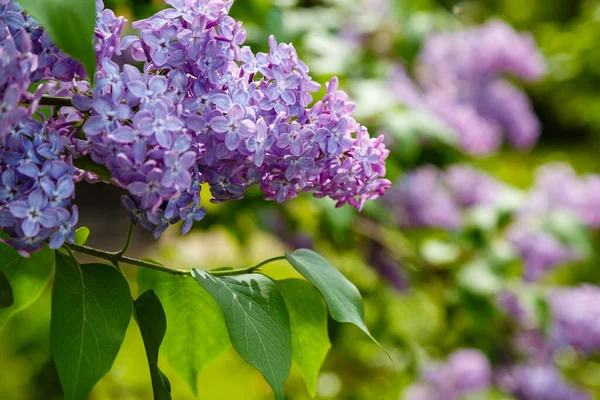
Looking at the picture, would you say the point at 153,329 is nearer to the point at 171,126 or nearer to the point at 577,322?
the point at 171,126

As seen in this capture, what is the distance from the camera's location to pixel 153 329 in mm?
459

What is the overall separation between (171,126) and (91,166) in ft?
0.22

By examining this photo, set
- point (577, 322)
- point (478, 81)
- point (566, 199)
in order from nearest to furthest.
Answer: point (577, 322) → point (566, 199) → point (478, 81)

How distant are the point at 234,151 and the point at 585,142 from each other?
5707 millimetres

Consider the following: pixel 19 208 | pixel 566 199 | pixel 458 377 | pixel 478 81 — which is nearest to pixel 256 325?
pixel 19 208

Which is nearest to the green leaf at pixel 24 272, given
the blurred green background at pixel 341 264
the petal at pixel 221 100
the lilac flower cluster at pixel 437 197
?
the petal at pixel 221 100

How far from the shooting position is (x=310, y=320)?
570 mm

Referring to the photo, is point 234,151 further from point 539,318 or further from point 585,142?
point 585,142

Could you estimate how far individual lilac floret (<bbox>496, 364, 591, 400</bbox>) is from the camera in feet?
5.27

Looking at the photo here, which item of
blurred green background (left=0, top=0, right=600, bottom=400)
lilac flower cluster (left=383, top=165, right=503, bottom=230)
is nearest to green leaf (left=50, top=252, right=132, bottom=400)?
blurred green background (left=0, top=0, right=600, bottom=400)

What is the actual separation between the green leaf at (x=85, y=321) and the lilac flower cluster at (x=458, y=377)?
124cm

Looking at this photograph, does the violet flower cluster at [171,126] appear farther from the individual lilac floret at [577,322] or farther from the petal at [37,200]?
the individual lilac floret at [577,322]

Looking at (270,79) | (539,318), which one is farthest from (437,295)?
(270,79)

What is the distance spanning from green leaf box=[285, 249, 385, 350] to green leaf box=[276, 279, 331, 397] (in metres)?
0.02
